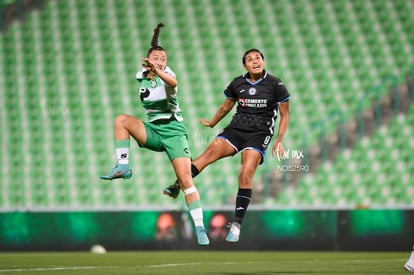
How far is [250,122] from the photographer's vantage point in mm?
8836

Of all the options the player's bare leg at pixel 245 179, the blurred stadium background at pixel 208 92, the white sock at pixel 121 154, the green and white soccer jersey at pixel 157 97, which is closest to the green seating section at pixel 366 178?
the blurred stadium background at pixel 208 92

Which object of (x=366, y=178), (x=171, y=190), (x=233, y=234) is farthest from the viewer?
(x=366, y=178)

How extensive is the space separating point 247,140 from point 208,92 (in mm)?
8390

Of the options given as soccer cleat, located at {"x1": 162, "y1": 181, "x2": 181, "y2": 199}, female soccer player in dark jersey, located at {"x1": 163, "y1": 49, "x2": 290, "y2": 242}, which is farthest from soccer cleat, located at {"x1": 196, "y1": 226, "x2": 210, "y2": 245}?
female soccer player in dark jersey, located at {"x1": 163, "y1": 49, "x2": 290, "y2": 242}

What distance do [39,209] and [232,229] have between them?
17.3 feet

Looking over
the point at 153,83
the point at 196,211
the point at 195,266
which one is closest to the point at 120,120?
the point at 153,83

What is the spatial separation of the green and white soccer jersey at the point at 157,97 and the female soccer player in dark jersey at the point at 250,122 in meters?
0.99

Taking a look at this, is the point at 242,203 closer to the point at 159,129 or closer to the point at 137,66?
the point at 159,129

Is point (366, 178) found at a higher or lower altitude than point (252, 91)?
lower

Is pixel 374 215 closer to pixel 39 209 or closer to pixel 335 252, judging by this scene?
pixel 335 252

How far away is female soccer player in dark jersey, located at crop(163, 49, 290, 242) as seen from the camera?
8656 mm

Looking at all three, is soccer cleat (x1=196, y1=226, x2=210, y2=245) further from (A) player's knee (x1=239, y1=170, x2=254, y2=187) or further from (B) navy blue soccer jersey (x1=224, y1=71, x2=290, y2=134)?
(B) navy blue soccer jersey (x1=224, y1=71, x2=290, y2=134)

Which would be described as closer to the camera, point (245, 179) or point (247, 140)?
point (245, 179)

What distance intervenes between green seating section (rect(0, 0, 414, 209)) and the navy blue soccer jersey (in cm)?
607
